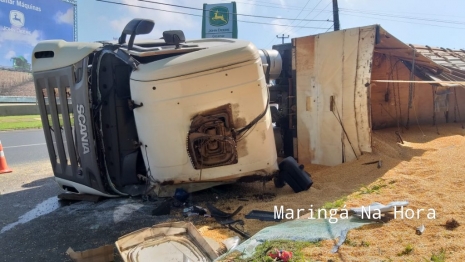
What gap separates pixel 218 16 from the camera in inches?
690

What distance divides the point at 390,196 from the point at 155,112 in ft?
8.00

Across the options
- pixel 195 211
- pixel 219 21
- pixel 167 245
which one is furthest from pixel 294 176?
pixel 219 21

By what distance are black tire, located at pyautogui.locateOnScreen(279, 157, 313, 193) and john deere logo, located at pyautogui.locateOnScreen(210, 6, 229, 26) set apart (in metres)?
14.1

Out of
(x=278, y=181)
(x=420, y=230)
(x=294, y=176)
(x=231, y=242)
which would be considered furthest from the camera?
(x=278, y=181)

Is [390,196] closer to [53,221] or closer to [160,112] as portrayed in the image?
[160,112]

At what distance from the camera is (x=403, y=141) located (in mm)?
6586

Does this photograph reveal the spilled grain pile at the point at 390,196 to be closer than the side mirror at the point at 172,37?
Yes

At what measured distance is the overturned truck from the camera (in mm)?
3842

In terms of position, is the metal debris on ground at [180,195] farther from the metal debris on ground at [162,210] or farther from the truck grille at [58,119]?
the truck grille at [58,119]

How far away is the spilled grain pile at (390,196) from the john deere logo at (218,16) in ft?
40.1

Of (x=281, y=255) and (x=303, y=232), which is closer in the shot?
(x=281, y=255)

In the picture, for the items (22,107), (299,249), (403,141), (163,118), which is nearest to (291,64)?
(403,141)

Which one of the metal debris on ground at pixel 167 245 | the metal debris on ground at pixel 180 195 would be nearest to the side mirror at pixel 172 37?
the metal debris on ground at pixel 180 195

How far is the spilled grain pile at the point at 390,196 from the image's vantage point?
2.45 meters
